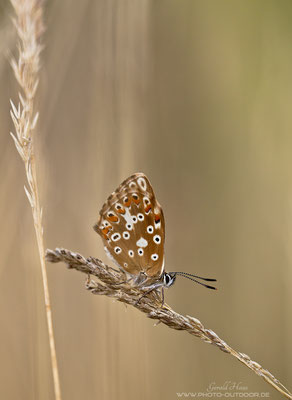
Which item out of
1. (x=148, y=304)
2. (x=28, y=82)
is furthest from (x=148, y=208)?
(x=28, y=82)

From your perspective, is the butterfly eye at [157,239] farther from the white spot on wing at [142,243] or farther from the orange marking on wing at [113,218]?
the orange marking on wing at [113,218]

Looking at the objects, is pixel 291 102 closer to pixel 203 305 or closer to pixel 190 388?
pixel 203 305

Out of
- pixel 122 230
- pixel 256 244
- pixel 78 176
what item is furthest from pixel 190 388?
pixel 78 176

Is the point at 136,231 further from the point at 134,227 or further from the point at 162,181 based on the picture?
the point at 162,181

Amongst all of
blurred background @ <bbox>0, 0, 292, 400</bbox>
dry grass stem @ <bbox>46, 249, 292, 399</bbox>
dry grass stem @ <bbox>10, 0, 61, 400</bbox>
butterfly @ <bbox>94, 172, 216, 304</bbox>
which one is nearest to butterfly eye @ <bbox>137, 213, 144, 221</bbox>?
butterfly @ <bbox>94, 172, 216, 304</bbox>

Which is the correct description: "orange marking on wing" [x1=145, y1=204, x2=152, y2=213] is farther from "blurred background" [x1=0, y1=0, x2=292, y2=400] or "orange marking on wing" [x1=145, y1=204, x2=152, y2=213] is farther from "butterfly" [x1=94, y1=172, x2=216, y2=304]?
"blurred background" [x1=0, y1=0, x2=292, y2=400]

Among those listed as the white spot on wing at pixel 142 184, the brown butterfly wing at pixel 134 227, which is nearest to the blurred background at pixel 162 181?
the brown butterfly wing at pixel 134 227
